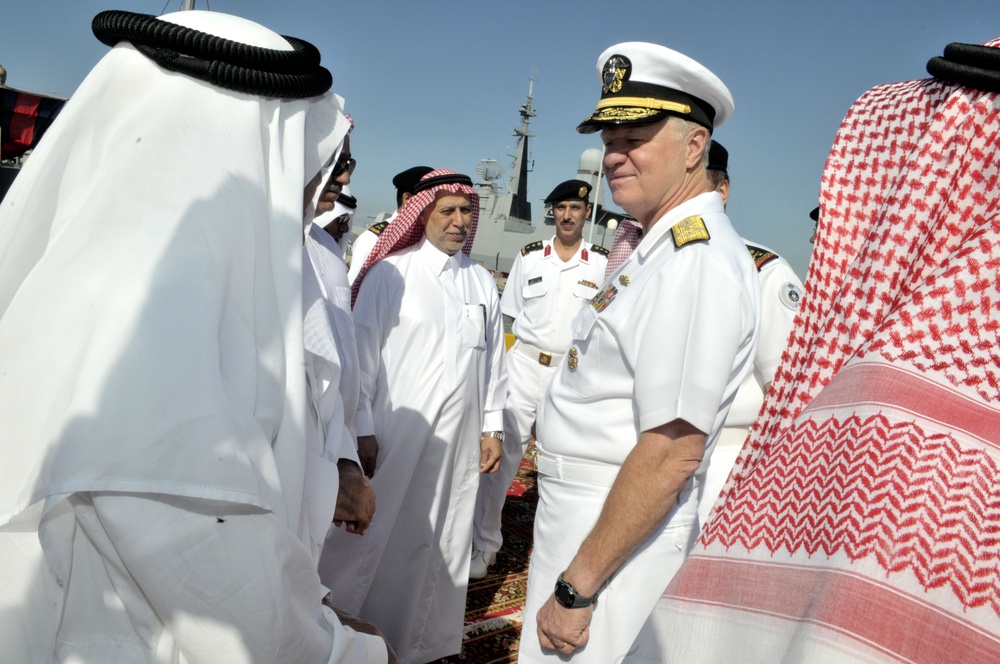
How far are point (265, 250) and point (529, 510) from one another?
4916 millimetres

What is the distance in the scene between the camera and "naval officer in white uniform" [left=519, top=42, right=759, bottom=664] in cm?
157

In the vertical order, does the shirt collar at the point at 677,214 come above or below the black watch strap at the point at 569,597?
above

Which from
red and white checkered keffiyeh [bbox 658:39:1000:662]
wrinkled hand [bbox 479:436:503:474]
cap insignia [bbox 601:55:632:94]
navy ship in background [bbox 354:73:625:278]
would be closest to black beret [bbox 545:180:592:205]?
wrinkled hand [bbox 479:436:503:474]

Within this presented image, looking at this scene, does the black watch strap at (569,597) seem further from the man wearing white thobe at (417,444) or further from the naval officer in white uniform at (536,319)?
the naval officer in white uniform at (536,319)

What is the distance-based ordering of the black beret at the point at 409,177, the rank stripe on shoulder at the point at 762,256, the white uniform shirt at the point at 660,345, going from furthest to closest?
the black beret at the point at 409,177 → the rank stripe on shoulder at the point at 762,256 → the white uniform shirt at the point at 660,345

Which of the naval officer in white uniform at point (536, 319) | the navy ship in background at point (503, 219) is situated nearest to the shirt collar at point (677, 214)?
the naval officer in white uniform at point (536, 319)

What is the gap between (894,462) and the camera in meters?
0.77

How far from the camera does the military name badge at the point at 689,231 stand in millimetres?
1689

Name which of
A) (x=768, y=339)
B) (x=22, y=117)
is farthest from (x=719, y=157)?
(x=22, y=117)

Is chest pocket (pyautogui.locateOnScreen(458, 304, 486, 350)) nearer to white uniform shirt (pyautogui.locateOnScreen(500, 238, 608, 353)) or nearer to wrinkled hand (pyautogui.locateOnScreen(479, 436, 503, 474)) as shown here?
wrinkled hand (pyautogui.locateOnScreen(479, 436, 503, 474))

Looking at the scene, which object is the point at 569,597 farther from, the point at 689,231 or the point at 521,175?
the point at 521,175

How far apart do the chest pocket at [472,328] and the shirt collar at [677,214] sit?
184cm

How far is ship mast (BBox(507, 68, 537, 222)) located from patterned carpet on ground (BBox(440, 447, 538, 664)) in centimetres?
2181

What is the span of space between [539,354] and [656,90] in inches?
149
